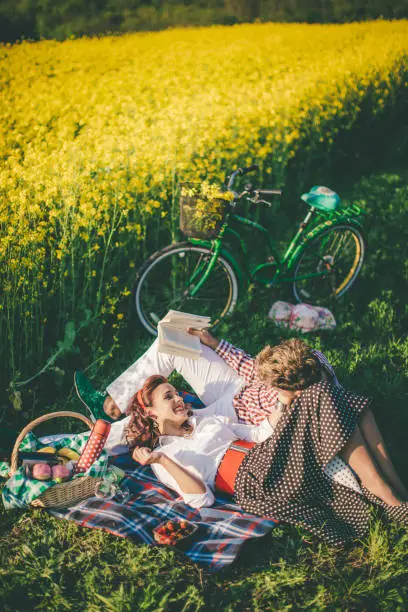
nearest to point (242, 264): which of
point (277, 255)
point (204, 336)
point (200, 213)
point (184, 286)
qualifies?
point (277, 255)

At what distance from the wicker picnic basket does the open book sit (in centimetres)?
88

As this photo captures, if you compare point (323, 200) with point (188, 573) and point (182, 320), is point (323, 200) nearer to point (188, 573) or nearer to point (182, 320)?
point (182, 320)

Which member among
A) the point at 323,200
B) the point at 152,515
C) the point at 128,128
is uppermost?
the point at 128,128

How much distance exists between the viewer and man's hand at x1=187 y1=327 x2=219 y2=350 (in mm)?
3932

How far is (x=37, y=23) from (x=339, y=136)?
6548 mm

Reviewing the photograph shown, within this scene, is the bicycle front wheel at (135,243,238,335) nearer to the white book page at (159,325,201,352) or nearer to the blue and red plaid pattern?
the white book page at (159,325,201,352)

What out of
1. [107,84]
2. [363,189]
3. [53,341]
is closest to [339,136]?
[363,189]

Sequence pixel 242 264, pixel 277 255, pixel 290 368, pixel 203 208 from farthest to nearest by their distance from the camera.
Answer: pixel 242 264
pixel 277 255
pixel 203 208
pixel 290 368

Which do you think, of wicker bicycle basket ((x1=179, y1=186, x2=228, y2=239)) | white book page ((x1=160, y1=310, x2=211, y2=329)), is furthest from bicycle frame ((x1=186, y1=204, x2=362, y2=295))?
white book page ((x1=160, y1=310, x2=211, y2=329))

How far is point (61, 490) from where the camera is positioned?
10.9 ft

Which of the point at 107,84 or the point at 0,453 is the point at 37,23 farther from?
the point at 0,453

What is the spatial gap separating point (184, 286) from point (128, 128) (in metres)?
2.00

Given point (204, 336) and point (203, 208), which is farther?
point (203, 208)

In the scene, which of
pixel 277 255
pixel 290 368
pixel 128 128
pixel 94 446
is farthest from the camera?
pixel 128 128
